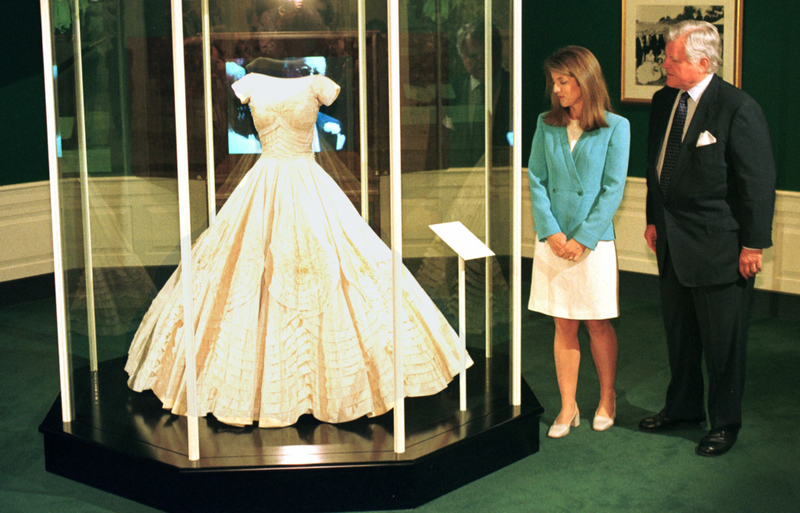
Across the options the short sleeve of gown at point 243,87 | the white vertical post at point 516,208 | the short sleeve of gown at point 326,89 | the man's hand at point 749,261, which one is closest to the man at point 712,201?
the man's hand at point 749,261

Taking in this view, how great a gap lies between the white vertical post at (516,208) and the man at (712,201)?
611 mm

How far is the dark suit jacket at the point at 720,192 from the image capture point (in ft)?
10.3

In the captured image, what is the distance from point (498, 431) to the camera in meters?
3.21

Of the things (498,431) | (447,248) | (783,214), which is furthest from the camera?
(783,214)

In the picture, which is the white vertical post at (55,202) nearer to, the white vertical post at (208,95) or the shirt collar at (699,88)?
the white vertical post at (208,95)

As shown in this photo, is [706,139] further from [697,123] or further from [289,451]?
[289,451]

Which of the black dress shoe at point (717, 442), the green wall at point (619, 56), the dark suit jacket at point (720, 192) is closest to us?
the dark suit jacket at point (720, 192)

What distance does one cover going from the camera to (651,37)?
5.80 metres

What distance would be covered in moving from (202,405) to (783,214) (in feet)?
12.3

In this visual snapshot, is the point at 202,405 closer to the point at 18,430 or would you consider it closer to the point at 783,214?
the point at 18,430

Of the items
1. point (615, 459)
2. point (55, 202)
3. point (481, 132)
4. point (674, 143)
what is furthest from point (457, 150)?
point (55, 202)

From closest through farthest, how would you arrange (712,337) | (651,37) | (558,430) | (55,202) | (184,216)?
(184,216)
(55,202)
(712,337)
(558,430)
(651,37)

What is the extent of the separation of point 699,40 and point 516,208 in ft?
2.97

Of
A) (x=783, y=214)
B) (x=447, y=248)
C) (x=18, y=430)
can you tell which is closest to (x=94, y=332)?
(x=18, y=430)
